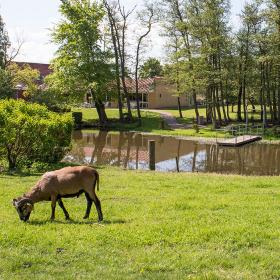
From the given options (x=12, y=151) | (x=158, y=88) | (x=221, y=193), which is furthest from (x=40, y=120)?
(x=158, y=88)

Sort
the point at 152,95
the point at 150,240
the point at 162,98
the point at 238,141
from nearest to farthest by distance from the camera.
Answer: the point at 150,240 → the point at 238,141 → the point at 152,95 → the point at 162,98

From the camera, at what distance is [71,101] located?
1928 inches

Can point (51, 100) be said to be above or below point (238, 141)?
above

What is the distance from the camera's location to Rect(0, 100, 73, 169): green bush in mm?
17891

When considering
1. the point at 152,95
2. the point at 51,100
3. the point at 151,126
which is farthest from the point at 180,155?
the point at 152,95

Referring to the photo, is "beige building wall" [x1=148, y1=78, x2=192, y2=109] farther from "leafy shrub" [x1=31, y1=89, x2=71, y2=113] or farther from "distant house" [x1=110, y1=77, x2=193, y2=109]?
"leafy shrub" [x1=31, y1=89, x2=71, y2=113]

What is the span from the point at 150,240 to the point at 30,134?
11759mm

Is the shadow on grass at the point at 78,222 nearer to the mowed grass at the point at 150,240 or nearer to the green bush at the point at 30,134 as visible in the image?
the mowed grass at the point at 150,240

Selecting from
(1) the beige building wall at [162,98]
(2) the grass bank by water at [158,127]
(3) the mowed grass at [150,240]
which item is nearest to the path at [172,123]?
(2) the grass bank by water at [158,127]

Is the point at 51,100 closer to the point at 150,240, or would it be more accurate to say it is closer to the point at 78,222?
the point at 78,222

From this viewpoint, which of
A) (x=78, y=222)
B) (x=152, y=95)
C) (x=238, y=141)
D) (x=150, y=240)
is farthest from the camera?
(x=152, y=95)

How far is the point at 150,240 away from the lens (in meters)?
7.82

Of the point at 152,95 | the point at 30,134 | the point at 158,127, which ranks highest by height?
the point at 152,95

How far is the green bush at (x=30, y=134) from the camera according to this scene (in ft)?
58.7
